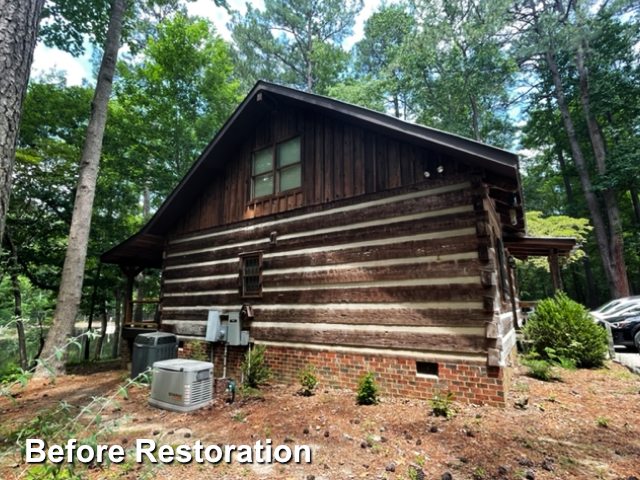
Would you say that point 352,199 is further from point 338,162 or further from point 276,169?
point 276,169

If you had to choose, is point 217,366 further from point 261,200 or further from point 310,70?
point 310,70

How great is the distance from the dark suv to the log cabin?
3283mm

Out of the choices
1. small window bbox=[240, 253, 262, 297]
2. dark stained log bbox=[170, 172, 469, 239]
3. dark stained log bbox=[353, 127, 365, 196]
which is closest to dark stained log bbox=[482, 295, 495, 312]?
dark stained log bbox=[170, 172, 469, 239]

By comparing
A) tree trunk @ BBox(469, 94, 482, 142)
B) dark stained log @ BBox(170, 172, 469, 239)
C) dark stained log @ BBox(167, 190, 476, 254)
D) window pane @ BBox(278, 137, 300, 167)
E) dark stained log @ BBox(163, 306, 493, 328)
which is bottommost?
dark stained log @ BBox(163, 306, 493, 328)

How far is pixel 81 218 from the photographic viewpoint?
33.3 feet

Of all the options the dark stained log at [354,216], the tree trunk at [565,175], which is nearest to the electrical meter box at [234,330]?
the dark stained log at [354,216]

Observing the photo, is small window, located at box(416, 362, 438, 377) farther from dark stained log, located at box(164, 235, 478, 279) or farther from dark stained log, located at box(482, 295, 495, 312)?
dark stained log, located at box(164, 235, 478, 279)

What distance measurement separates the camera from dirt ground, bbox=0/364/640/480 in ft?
11.6

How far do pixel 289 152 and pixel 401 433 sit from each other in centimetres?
673

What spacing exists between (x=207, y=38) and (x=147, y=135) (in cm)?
634

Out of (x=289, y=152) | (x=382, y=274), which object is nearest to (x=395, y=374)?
(x=382, y=274)

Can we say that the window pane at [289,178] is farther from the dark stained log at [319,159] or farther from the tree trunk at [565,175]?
the tree trunk at [565,175]

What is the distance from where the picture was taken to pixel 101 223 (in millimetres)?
16172

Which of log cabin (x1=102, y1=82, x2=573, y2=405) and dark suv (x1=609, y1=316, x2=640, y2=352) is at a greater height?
log cabin (x1=102, y1=82, x2=573, y2=405)
